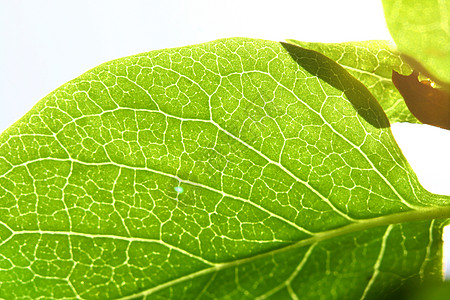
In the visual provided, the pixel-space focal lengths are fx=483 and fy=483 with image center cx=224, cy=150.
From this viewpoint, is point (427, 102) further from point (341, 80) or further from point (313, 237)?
point (313, 237)

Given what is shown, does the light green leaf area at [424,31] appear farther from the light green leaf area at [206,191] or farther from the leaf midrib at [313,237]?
the leaf midrib at [313,237]

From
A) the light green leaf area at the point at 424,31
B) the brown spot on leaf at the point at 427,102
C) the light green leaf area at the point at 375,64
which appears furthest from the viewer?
the light green leaf area at the point at 375,64

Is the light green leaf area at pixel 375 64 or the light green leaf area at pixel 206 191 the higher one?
the light green leaf area at pixel 375 64

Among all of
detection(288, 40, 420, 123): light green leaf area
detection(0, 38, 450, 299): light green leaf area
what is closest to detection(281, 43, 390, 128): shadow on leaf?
detection(0, 38, 450, 299): light green leaf area

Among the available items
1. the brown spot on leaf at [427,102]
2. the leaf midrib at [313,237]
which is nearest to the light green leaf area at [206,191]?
the leaf midrib at [313,237]

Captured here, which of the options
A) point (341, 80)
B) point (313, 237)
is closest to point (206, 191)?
point (313, 237)
